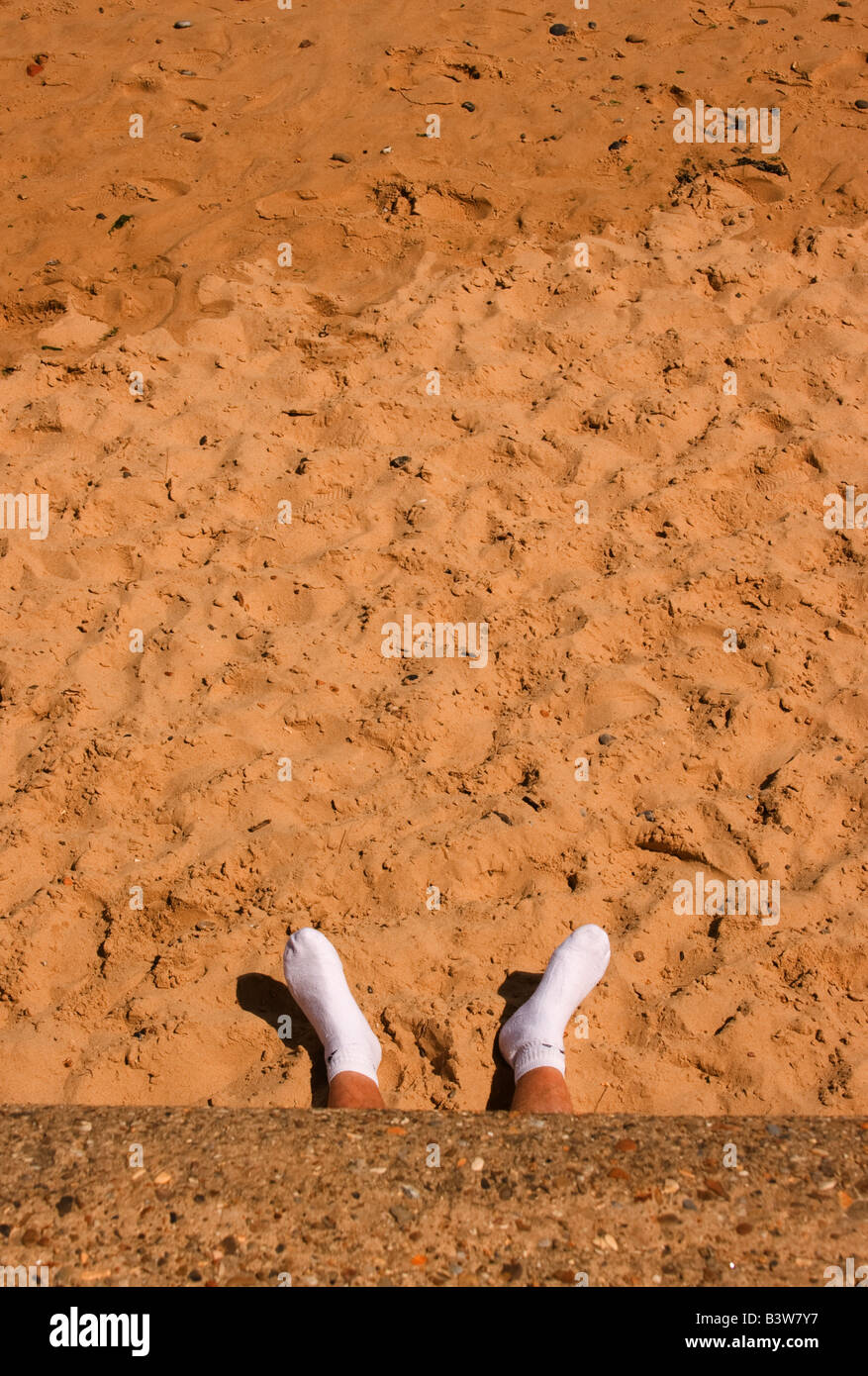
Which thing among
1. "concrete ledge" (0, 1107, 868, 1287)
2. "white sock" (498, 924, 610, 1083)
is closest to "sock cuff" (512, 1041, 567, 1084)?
"white sock" (498, 924, 610, 1083)

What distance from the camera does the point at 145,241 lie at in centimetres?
431

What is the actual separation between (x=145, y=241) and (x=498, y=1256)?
3.91m

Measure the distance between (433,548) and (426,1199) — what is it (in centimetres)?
189

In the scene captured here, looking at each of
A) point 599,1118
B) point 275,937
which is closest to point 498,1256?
point 599,1118

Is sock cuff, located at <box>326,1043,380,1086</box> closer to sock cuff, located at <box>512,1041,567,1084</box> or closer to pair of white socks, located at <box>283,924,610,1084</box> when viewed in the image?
pair of white socks, located at <box>283,924,610,1084</box>

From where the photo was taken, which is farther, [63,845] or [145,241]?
[145,241]

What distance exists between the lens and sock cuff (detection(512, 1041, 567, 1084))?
7.06ft

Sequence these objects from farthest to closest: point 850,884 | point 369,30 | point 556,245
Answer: point 369,30, point 556,245, point 850,884

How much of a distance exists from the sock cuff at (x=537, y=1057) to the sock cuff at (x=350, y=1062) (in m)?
0.29

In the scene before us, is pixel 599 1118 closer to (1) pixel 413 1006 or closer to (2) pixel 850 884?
(1) pixel 413 1006

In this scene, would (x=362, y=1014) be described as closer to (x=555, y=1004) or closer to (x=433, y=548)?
(x=555, y=1004)

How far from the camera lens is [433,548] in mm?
3186

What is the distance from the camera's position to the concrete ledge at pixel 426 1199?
5.36ft

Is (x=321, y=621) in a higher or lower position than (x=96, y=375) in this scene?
lower
